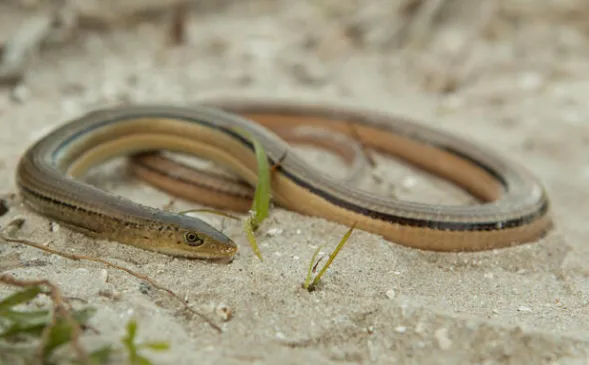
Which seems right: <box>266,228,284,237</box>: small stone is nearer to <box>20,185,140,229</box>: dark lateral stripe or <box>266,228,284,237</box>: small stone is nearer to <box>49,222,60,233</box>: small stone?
<box>20,185,140,229</box>: dark lateral stripe

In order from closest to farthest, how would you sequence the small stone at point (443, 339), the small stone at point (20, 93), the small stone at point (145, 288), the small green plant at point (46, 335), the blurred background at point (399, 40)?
the small green plant at point (46, 335), the small stone at point (443, 339), the small stone at point (145, 288), the small stone at point (20, 93), the blurred background at point (399, 40)

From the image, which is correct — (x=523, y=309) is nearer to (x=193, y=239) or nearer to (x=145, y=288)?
(x=193, y=239)

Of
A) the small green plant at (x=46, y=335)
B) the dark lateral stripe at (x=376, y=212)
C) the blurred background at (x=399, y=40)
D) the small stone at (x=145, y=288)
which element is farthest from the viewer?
the blurred background at (x=399, y=40)

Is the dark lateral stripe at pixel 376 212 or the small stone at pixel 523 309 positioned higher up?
the dark lateral stripe at pixel 376 212

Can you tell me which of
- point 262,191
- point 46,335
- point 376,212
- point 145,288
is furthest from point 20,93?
point 46,335

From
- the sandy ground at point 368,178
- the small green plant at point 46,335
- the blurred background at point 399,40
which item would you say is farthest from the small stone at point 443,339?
the blurred background at point 399,40

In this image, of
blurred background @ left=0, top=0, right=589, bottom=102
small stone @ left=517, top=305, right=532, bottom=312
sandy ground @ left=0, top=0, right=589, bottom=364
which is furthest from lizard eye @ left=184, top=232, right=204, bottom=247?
blurred background @ left=0, top=0, right=589, bottom=102

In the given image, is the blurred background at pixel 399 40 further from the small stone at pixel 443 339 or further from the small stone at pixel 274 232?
the small stone at pixel 443 339

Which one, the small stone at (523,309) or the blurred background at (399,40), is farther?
the blurred background at (399,40)

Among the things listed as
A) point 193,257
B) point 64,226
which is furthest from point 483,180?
point 64,226
